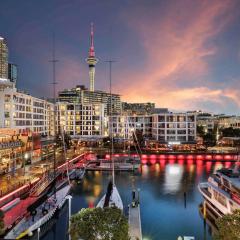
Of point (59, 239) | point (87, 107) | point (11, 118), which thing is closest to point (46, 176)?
point (59, 239)

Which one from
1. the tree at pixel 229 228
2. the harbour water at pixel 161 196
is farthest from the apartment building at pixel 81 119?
the tree at pixel 229 228

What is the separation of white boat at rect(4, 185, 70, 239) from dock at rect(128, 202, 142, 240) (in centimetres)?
818

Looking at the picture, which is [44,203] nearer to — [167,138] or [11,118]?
[11,118]

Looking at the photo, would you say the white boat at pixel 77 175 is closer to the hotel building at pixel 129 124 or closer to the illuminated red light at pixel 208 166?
the illuminated red light at pixel 208 166

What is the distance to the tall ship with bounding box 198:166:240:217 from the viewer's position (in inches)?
1257

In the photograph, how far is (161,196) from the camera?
4525 cm

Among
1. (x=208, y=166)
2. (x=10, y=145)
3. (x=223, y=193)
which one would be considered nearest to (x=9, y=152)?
(x=10, y=145)

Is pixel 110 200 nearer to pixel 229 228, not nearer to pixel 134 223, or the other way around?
pixel 134 223

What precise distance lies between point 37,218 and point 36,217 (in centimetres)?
30

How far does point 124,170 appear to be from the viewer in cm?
6731

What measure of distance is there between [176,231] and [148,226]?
288 cm

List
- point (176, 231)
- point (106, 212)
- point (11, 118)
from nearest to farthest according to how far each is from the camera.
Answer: point (106, 212), point (176, 231), point (11, 118)

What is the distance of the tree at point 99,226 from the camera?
1585 centimetres

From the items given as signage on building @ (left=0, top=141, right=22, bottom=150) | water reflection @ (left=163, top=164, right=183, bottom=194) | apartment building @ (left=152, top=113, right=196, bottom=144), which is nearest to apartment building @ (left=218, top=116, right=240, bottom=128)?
apartment building @ (left=152, top=113, right=196, bottom=144)
